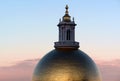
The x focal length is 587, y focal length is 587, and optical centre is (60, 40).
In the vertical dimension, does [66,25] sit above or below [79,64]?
above

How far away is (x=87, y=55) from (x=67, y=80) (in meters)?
4.63

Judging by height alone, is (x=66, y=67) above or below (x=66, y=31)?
below

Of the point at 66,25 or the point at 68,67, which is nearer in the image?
the point at 68,67

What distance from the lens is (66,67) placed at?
62.9m

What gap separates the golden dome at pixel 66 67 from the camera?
6269 cm

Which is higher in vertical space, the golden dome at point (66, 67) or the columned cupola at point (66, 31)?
the columned cupola at point (66, 31)

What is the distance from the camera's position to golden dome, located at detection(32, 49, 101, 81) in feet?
206

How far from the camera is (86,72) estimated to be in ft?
208

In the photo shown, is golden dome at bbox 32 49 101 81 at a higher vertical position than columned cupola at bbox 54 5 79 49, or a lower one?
lower

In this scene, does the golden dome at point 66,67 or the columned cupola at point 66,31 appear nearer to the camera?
the golden dome at point 66,67

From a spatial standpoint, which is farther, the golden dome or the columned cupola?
the columned cupola

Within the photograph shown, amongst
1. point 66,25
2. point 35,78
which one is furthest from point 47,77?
point 66,25

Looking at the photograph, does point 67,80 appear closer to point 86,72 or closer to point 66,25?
point 86,72

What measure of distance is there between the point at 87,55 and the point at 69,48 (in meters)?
2.16
